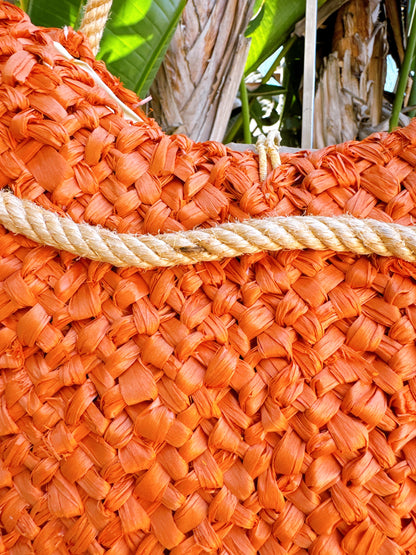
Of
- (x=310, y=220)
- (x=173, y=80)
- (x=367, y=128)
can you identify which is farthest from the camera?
(x=367, y=128)

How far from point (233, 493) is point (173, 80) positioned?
879 mm

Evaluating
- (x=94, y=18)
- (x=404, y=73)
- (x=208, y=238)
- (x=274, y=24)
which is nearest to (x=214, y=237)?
(x=208, y=238)

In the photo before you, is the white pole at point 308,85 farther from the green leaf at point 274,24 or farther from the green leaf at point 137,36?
the green leaf at point 274,24

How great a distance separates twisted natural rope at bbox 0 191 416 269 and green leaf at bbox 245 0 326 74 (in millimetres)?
965

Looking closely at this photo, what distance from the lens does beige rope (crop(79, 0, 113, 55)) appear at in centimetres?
58

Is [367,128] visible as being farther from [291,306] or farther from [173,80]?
[291,306]

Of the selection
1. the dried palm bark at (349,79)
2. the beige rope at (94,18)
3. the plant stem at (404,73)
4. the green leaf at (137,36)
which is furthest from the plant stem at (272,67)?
the beige rope at (94,18)

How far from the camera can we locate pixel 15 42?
475 millimetres

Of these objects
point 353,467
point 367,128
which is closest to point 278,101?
point 367,128

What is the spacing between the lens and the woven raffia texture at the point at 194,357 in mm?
434

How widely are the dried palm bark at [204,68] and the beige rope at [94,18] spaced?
1.48 ft

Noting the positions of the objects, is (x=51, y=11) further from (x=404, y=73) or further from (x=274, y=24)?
(x=404, y=73)

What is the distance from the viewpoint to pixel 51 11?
2.90ft

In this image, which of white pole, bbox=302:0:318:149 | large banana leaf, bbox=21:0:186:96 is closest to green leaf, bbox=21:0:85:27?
large banana leaf, bbox=21:0:186:96
